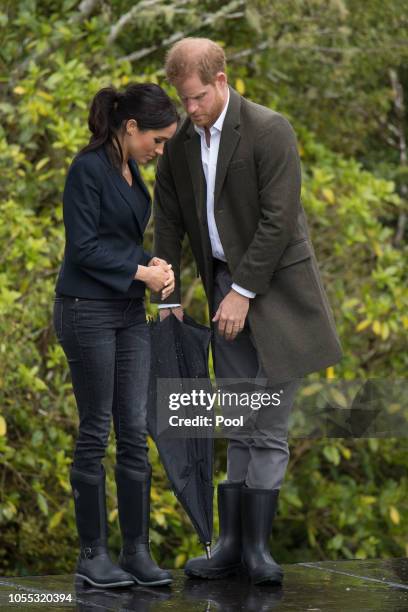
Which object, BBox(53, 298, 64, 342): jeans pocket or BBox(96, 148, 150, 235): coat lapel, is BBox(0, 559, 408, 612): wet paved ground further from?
BBox(96, 148, 150, 235): coat lapel

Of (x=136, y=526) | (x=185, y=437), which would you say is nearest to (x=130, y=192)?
(x=185, y=437)

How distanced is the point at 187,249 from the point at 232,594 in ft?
10.5

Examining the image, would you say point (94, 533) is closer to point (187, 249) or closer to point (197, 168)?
point (197, 168)

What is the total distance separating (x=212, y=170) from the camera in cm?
454

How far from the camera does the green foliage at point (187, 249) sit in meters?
6.34

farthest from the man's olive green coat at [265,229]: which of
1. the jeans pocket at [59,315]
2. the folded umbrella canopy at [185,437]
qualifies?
the jeans pocket at [59,315]

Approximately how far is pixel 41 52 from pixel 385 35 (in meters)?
2.46

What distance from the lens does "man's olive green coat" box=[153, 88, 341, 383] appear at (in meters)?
4.45

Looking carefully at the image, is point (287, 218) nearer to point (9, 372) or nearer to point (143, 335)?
point (143, 335)

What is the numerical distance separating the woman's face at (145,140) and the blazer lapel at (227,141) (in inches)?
6.7

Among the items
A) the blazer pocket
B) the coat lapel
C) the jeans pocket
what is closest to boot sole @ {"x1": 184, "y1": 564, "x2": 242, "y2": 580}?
the jeans pocket

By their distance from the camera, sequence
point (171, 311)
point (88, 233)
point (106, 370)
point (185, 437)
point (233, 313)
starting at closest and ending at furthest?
point (88, 233) < point (106, 370) < point (233, 313) < point (185, 437) < point (171, 311)

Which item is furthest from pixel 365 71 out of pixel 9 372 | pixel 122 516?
pixel 122 516

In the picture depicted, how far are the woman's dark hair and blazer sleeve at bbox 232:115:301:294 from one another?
322 mm
